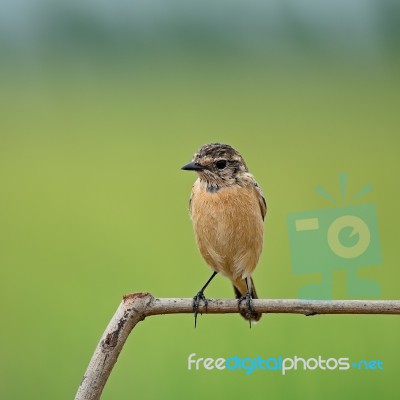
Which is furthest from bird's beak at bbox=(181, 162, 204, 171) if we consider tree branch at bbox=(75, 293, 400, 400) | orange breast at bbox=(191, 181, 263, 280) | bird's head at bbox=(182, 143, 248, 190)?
tree branch at bbox=(75, 293, 400, 400)

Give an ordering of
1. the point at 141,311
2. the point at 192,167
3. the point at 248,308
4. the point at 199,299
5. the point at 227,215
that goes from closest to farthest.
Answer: the point at 141,311
the point at 248,308
the point at 199,299
the point at 192,167
the point at 227,215

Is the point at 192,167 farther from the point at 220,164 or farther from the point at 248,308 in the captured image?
the point at 248,308

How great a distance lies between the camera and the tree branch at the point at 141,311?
1.47 m

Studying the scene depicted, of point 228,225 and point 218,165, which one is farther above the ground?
point 218,165

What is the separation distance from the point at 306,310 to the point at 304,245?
1.13 feet

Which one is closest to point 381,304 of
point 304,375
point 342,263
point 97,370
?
point 342,263

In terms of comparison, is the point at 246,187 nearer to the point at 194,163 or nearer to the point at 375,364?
the point at 194,163

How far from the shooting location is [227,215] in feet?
6.93

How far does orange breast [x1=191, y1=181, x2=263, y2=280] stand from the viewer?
2.11m

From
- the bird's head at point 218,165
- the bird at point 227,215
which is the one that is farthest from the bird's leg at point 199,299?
the bird's head at point 218,165

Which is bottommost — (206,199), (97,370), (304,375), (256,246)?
(304,375)

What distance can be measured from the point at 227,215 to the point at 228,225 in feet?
0.10

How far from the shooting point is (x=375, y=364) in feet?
7.00

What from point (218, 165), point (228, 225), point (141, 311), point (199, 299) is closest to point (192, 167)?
point (218, 165)
